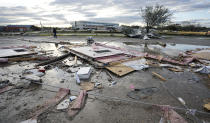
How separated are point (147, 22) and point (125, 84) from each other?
24.8 metres

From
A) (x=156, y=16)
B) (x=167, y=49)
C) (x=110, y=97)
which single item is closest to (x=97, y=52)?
(x=110, y=97)

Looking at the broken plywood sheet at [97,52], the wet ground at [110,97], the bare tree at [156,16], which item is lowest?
the wet ground at [110,97]

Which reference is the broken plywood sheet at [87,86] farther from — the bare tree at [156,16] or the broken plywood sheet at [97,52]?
the bare tree at [156,16]

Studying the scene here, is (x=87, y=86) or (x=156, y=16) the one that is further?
(x=156, y=16)

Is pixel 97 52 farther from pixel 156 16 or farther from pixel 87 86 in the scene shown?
pixel 156 16

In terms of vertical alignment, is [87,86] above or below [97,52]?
below

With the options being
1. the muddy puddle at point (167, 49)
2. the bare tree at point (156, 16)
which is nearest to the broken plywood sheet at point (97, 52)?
the muddy puddle at point (167, 49)

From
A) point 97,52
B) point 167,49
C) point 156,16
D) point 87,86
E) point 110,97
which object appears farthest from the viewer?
point 156,16

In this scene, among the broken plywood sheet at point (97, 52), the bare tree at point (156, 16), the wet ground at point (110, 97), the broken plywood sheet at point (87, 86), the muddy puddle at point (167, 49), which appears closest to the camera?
the wet ground at point (110, 97)

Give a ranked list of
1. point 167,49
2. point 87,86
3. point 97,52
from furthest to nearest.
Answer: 1. point 167,49
2. point 97,52
3. point 87,86

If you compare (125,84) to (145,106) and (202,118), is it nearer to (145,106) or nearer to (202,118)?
(145,106)

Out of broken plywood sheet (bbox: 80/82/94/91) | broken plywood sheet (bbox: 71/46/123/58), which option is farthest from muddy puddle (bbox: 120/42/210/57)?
broken plywood sheet (bbox: 80/82/94/91)

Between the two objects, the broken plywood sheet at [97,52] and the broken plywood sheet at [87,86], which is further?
the broken plywood sheet at [97,52]

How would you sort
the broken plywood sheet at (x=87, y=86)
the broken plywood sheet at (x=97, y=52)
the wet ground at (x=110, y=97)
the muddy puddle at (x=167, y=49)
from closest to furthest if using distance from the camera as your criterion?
1. the wet ground at (x=110, y=97)
2. the broken plywood sheet at (x=87, y=86)
3. the broken plywood sheet at (x=97, y=52)
4. the muddy puddle at (x=167, y=49)
